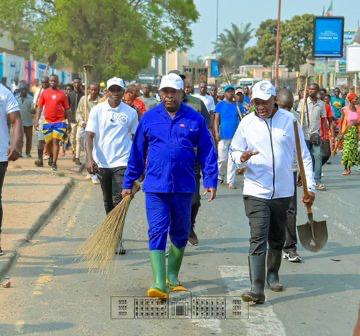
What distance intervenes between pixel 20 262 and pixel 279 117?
3.04 meters

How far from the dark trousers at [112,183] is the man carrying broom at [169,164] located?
179 cm

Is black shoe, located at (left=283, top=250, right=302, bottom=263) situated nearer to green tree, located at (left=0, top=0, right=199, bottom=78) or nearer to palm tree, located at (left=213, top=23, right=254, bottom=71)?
green tree, located at (left=0, top=0, right=199, bottom=78)

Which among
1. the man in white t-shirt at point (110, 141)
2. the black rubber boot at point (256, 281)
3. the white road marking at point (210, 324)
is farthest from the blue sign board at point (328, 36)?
the white road marking at point (210, 324)

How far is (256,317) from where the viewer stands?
249 inches

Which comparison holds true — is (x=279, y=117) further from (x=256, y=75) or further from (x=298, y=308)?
(x=256, y=75)

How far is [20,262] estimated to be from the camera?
8195 mm

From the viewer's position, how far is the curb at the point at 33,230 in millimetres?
7799

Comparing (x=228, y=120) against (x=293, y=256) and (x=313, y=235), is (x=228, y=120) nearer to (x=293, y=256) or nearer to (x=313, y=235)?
(x=293, y=256)

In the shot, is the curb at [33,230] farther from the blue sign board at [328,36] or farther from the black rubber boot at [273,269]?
the blue sign board at [328,36]

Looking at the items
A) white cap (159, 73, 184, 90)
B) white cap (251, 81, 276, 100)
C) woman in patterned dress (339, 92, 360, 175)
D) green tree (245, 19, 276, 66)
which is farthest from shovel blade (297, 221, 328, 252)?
green tree (245, 19, 276, 66)

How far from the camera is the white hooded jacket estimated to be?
6.83m

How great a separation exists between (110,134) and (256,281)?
2810mm

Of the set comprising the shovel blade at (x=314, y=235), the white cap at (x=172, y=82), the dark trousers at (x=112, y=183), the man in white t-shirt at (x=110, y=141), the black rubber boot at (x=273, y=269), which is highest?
the white cap at (x=172, y=82)

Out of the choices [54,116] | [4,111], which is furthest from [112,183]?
[54,116]
